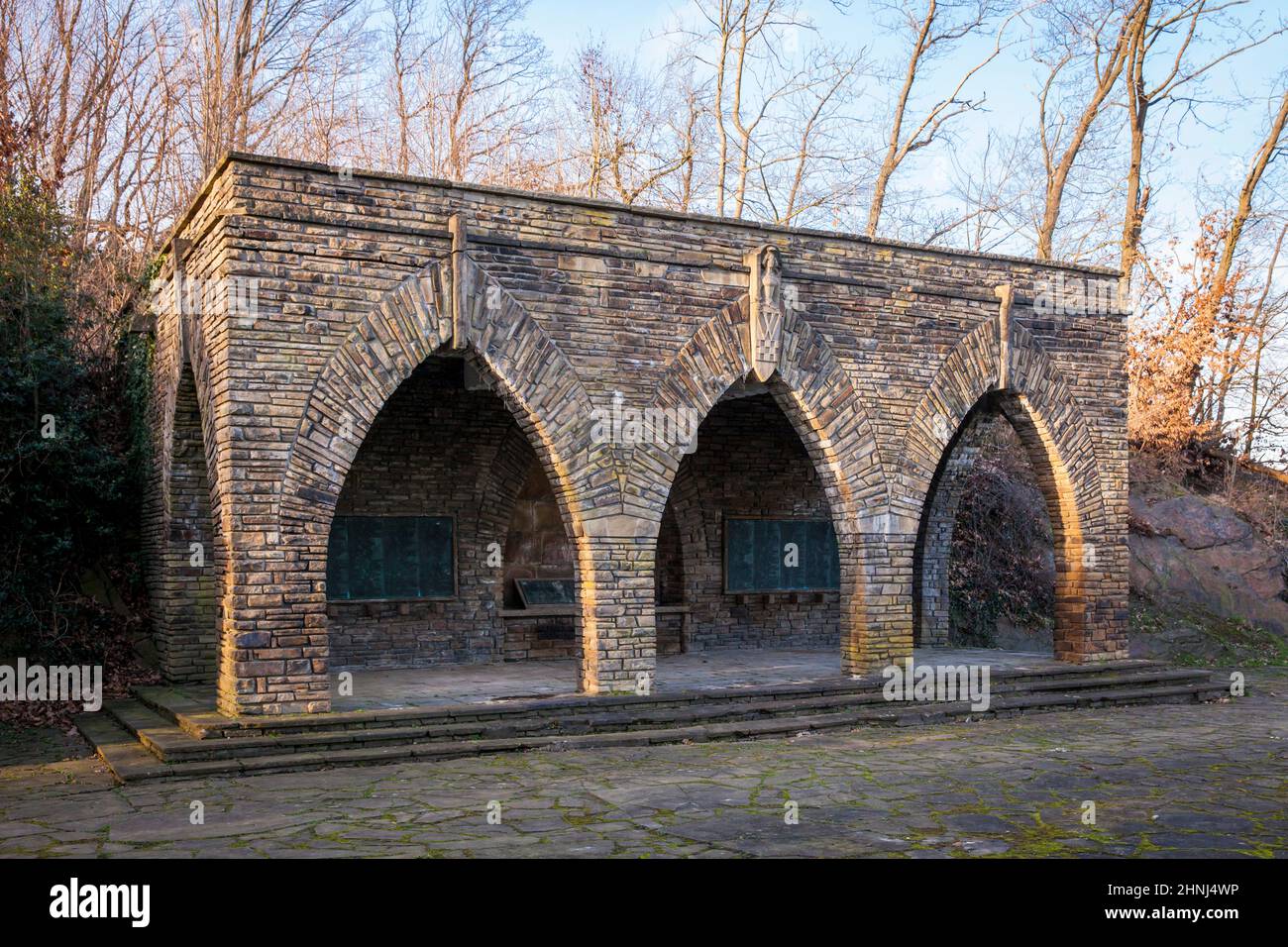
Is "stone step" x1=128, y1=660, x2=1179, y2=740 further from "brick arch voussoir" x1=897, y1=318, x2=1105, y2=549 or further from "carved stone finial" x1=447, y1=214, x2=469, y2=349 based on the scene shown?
"carved stone finial" x1=447, y1=214, x2=469, y2=349

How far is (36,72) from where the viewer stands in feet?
59.9

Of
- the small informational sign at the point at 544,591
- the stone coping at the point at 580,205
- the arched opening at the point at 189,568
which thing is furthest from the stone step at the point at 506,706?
the stone coping at the point at 580,205

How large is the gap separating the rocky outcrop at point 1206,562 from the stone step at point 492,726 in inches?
279

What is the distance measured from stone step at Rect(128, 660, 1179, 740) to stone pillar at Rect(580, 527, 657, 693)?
23 centimetres

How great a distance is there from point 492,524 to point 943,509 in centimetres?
612

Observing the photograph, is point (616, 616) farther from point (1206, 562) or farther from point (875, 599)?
point (1206, 562)

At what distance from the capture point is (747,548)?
1548 centimetres

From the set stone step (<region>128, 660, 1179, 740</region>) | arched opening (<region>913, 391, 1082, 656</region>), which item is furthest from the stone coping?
stone step (<region>128, 660, 1179, 740</region>)

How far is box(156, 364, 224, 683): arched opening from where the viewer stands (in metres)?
12.2

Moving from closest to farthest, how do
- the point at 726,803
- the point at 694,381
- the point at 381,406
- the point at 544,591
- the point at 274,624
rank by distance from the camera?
the point at 726,803 → the point at 274,624 → the point at 381,406 → the point at 694,381 → the point at 544,591

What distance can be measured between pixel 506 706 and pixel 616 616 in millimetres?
1366

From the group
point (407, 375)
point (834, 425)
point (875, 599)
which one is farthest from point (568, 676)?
point (407, 375)

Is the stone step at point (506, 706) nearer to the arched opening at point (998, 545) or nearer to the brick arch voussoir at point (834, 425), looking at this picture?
the arched opening at point (998, 545)
